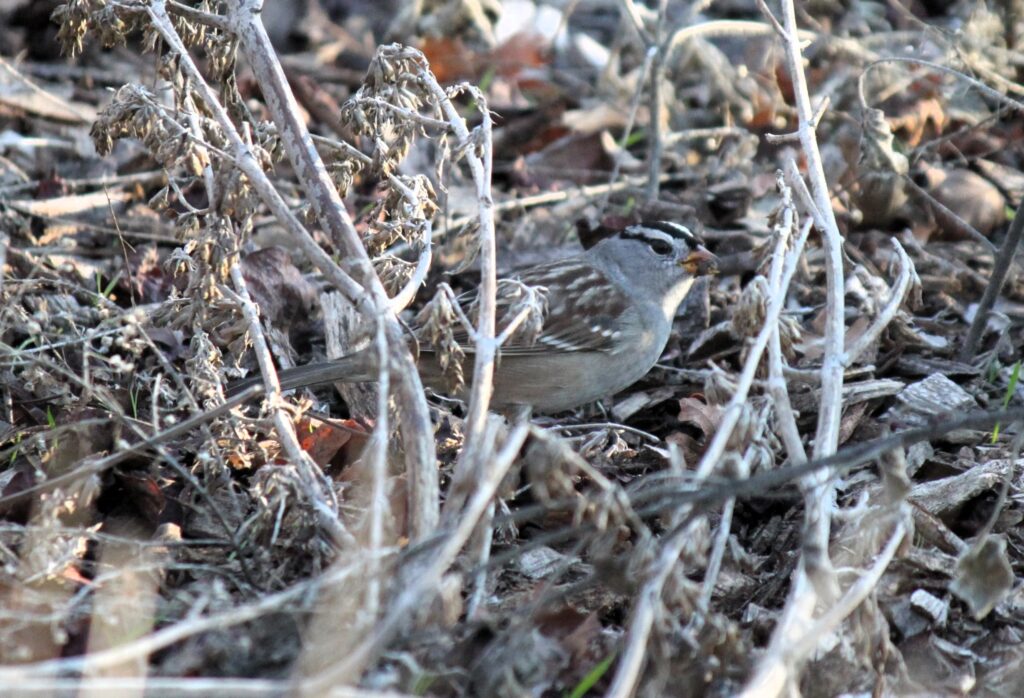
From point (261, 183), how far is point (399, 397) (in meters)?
0.64

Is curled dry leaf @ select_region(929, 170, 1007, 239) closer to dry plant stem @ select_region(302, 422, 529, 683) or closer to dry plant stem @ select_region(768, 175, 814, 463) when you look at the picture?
dry plant stem @ select_region(768, 175, 814, 463)

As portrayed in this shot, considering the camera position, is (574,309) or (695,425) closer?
(695,425)

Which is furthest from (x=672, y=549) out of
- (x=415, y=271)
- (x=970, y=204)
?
(x=970, y=204)

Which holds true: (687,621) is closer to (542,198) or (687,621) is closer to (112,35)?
(112,35)

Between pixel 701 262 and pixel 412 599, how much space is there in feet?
9.68

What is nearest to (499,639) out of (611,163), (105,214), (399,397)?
(399,397)

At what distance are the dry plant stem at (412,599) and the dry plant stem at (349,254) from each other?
1.17 ft

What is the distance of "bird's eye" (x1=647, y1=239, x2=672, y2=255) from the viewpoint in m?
4.87

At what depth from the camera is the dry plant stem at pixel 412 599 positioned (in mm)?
2066

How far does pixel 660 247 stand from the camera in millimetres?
4879

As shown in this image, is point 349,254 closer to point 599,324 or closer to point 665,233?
point 599,324

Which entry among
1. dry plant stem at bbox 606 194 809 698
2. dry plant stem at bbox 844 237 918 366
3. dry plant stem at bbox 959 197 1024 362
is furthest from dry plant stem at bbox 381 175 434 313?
dry plant stem at bbox 959 197 1024 362

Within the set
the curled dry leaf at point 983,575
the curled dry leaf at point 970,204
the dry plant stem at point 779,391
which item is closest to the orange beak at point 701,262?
the curled dry leaf at point 970,204

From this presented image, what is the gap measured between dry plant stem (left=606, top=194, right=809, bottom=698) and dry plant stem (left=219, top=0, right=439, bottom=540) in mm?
610
